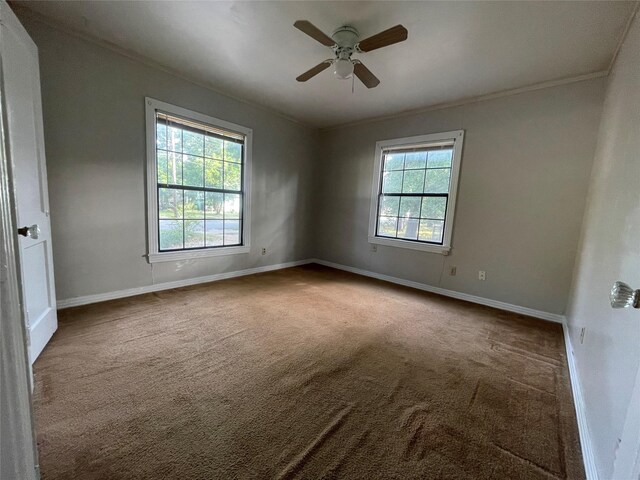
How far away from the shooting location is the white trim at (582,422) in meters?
1.18

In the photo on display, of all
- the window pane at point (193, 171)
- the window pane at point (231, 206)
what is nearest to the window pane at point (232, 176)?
the window pane at point (231, 206)

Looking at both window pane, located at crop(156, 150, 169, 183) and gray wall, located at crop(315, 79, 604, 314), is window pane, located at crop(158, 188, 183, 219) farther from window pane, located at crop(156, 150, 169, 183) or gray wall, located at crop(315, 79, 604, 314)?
gray wall, located at crop(315, 79, 604, 314)

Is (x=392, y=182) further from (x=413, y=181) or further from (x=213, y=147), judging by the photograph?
(x=213, y=147)

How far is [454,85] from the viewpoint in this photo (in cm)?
298

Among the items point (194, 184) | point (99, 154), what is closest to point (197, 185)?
point (194, 184)

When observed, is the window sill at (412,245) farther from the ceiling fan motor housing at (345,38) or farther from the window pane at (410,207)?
the ceiling fan motor housing at (345,38)

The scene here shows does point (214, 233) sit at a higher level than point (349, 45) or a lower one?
lower

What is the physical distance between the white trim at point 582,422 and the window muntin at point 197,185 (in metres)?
3.82

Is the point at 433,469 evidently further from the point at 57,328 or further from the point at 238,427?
the point at 57,328

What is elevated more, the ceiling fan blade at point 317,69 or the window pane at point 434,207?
the ceiling fan blade at point 317,69

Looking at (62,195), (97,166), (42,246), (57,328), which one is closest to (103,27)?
(97,166)

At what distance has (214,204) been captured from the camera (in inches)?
143

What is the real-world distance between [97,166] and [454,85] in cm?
395

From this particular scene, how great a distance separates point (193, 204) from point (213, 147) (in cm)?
83
